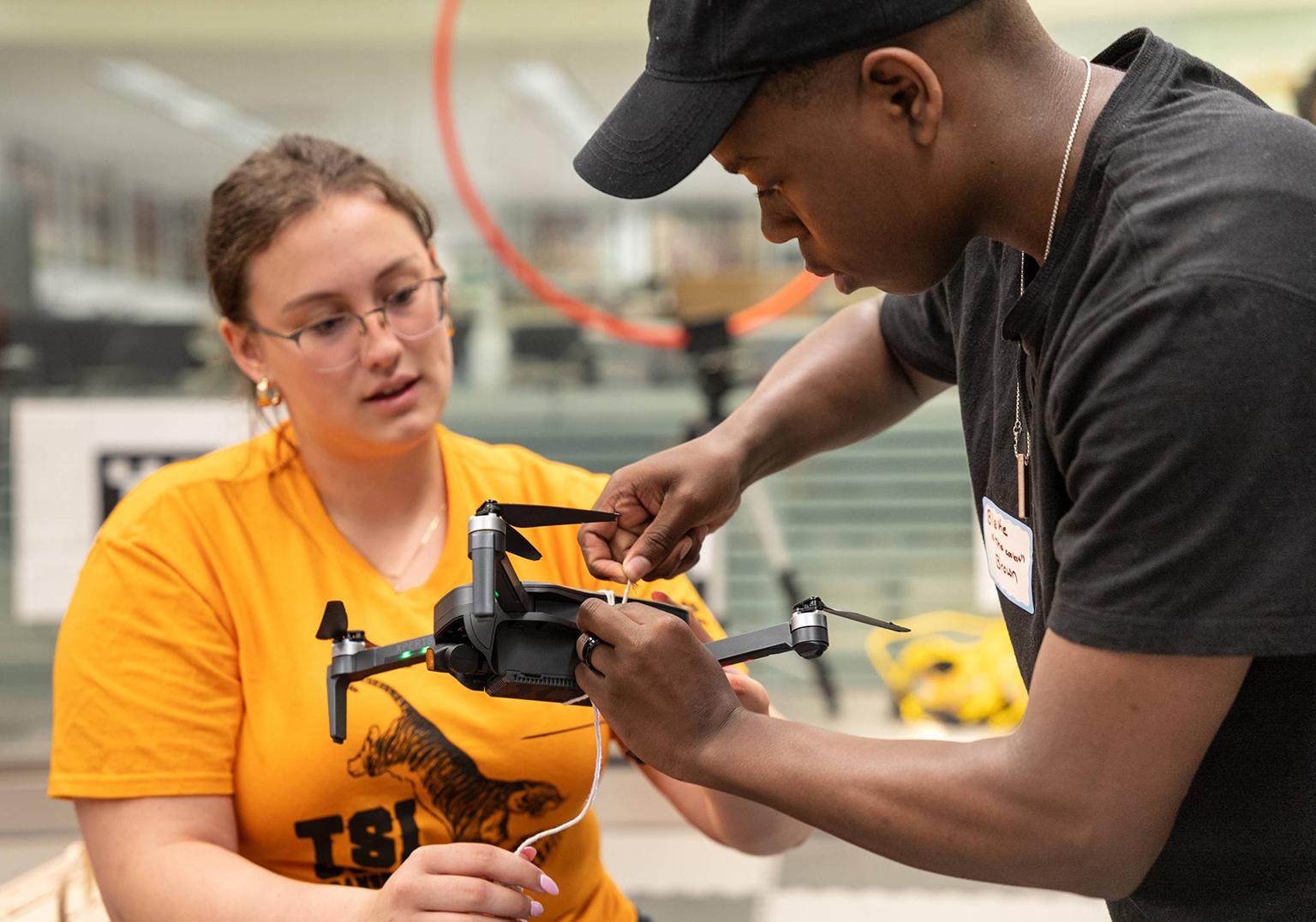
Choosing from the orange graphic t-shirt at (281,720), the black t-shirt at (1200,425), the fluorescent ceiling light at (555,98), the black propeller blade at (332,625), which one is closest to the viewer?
the black t-shirt at (1200,425)

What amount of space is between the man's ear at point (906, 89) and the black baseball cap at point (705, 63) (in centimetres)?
2

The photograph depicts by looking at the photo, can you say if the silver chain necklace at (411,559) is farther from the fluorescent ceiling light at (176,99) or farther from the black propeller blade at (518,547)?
the fluorescent ceiling light at (176,99)

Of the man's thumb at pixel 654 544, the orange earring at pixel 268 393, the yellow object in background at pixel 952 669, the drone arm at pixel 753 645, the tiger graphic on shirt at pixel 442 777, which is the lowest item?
the yellow object in background at pixel 952 669

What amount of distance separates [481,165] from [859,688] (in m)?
1.56

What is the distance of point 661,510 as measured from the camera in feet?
4.07

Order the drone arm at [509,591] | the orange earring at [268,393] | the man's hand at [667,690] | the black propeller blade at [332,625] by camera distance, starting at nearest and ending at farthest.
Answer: the man's hand at [667,690] < the drone arm at [509,591] < the black propeller blade at [332,625] < the orange earring at [268,393]

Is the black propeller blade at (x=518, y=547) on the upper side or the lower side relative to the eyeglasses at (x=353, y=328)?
lower

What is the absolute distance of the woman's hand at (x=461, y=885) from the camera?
111 centimetres

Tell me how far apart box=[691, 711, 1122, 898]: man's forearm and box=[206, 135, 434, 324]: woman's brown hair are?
910 millimetres

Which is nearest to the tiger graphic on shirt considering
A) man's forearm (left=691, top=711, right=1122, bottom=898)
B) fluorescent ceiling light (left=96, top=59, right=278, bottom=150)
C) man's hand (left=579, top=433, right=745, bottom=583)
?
man's hand (left=579, top=433, right=745, bottom=583)

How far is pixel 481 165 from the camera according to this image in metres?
3.08

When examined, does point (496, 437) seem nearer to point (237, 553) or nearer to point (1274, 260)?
point (237, 553)

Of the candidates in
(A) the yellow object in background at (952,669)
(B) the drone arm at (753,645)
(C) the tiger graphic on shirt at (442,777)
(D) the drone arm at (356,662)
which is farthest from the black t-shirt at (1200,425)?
(A) the yellow object in background at (952,669)

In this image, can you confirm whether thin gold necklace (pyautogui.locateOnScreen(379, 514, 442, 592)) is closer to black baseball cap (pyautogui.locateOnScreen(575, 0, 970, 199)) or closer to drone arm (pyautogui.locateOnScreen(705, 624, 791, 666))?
drone arm (pyautogui.locateOnScreen(705, 624, 791, 666))
